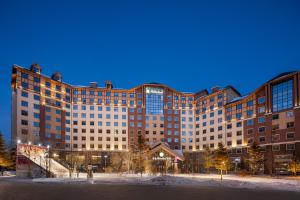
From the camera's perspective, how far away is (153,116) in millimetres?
118000

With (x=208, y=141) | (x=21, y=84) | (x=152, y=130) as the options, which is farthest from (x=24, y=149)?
(x=208, y=141)

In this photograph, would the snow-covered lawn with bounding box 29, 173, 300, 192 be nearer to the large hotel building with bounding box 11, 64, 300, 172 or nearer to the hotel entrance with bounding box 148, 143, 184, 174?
the large hotel building with bounding box 11, 64, 300, 172

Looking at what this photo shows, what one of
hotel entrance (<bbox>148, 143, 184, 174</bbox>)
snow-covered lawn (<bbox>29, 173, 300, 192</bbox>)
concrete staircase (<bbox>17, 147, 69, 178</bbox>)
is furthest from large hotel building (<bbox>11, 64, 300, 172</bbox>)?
snow-covered lawn (<bbox>29, 173, 300, 192</bbox>)

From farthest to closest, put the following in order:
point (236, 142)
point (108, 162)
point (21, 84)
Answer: point (108, 162) → point (236, 142) → point (21, 84)

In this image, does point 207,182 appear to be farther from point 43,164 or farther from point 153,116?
point 153,116

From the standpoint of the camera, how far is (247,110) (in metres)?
93.8

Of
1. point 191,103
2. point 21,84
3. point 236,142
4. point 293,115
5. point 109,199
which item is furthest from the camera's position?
point 191,103

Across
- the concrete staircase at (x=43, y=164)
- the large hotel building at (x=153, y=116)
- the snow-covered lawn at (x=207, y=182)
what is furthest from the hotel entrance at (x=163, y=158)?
the snow-covered lawn at (x=207, y=182)

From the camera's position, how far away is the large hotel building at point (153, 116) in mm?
80938

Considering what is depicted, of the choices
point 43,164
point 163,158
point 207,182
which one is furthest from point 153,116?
point 207,182

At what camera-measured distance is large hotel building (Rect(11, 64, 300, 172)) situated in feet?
266

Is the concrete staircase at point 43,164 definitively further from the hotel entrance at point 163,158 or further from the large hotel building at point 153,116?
the hotel entrance at point 163,158

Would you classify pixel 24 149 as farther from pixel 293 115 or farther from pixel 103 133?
pixel 293 115

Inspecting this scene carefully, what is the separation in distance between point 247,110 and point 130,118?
4361 centimetres
